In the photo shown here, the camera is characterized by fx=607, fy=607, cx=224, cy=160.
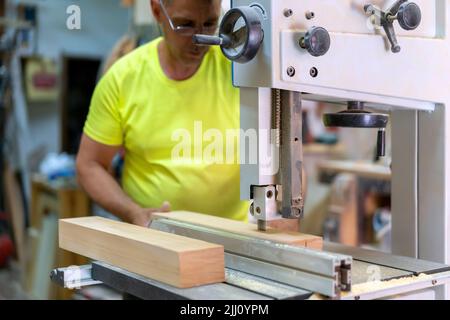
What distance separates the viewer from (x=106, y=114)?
4.90ft

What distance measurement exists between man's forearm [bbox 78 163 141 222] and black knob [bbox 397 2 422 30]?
759 mm

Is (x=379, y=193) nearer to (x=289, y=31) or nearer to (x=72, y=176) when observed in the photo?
(x=72, y=176)

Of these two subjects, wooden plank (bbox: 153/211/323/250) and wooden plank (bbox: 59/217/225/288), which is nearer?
wooden plank (bbox: 59/217/225/288)

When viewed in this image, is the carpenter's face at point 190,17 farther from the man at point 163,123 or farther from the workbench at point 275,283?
the workbench at point 275,283

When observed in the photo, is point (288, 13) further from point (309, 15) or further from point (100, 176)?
point (100, 176)

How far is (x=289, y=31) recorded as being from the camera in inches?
38.7

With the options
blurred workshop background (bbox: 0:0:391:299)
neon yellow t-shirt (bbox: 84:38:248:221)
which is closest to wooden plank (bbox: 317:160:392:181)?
blurred workshop background (bbox: 0:0:391:299)

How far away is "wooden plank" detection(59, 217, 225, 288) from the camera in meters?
0.91

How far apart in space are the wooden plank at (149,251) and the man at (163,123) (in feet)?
1.09

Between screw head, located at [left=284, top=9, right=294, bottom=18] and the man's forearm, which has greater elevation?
screw head, located at [left=284, top=9, right=294, bottom=18]

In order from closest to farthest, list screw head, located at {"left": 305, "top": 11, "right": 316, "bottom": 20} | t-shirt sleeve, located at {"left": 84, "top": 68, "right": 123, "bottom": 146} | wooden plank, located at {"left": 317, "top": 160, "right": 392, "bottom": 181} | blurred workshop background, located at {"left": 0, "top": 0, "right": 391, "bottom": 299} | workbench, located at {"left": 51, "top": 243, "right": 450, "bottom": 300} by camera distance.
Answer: workbench, located at {"left": 51, "top": 243, "right": 450, "bottom": 300}, screw head, located at {"left": 305, "top": 11, "right": 316, "bottom": 20}, t-shirt sleeve, located at {"left": 84, "top": 68, "right": 123, "bottom": 146}, blurred workshop background, located at {"left": 0, "top": 0, "right": 391, "bottom": 299}, wooden plank, located at {"left": 317, "top": 160, "right": 392, "bottom": 181}

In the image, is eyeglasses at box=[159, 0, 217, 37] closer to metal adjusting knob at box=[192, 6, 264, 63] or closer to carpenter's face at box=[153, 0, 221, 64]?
carpenter's face at box=[153, 0, 221, 64]

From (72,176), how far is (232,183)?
6.10 feet

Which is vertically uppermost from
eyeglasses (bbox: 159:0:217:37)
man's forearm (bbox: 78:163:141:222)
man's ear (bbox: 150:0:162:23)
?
man's ear (bbox: 150:0:162:23)
